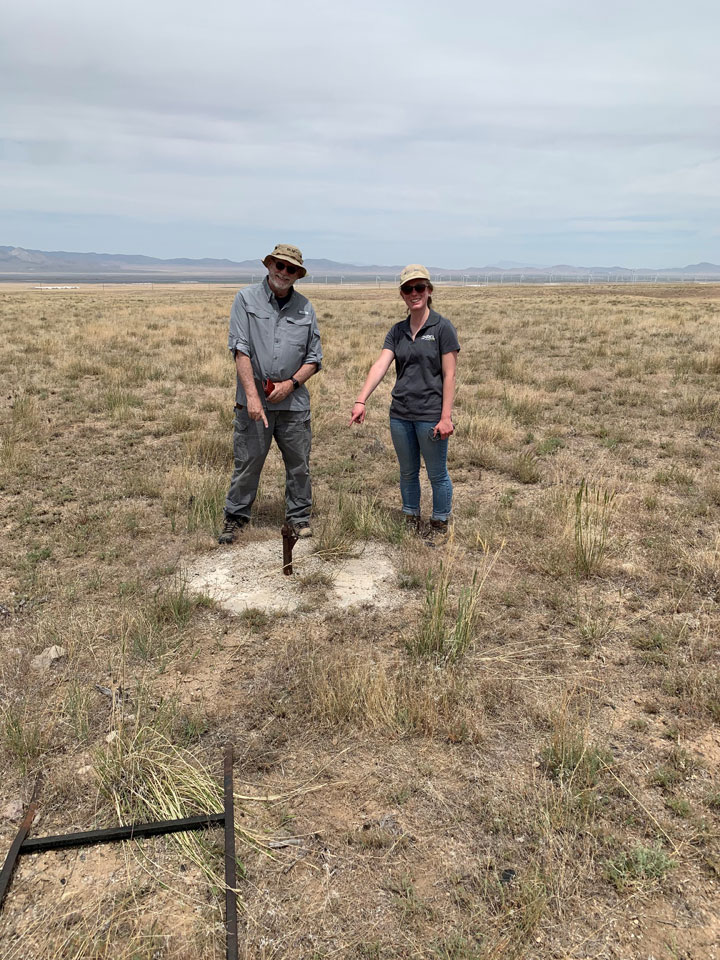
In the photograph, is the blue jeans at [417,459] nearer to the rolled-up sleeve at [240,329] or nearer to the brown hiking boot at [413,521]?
the brown hiking boot at [413,521]

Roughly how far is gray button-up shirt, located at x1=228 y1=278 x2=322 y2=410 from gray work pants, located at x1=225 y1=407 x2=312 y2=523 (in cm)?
27

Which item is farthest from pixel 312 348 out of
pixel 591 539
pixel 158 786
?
pixel 158 786

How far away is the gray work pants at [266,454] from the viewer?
499 cm

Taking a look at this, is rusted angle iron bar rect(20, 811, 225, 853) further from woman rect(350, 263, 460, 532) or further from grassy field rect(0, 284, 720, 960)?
woman rect(350, 263, 460, 532)

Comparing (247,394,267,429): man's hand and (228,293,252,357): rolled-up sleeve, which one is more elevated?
(228,293,252,357): rolled-up sleeve

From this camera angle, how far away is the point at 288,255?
15.0 ft

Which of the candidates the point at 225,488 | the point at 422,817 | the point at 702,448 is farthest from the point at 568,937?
the point at 702,448

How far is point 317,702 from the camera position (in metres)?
3.20

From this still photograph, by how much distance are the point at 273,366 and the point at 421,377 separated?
113 cm

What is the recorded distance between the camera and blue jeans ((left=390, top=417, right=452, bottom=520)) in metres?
4.90

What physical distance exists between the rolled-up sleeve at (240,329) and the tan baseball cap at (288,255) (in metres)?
0.39

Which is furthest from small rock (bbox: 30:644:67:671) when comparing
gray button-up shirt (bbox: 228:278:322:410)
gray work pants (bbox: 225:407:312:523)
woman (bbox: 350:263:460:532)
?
woman (bbox: 350:263:460:532)

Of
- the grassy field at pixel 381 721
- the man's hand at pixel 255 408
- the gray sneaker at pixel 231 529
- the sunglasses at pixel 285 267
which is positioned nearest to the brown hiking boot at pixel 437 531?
the grassy field at pixel 381 721

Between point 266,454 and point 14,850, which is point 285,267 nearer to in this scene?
point 266,454
